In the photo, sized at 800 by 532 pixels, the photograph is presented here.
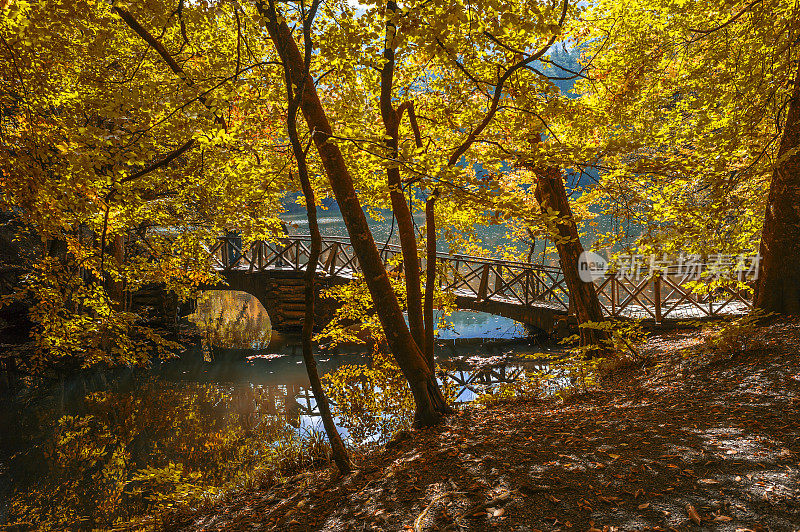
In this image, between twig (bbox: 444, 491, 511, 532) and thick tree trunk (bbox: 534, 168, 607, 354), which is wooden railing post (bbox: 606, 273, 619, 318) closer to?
thick tree trunk (bbox: 534, 168, 607, 354)

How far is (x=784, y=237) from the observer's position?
4633mm

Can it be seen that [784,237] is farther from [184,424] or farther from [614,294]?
[184,424]

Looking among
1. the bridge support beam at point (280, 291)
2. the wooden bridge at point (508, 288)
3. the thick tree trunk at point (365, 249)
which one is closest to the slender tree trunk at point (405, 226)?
the thick tree trunk at point (365, 249)

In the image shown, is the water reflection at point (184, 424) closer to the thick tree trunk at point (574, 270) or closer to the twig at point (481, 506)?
the thick tree trunk at point (574, 270)

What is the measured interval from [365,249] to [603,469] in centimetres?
242

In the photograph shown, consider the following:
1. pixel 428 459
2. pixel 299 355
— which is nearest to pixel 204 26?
pixel 428 459

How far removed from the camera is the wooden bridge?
8.95 metres

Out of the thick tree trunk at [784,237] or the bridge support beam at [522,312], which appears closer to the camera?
the thick tree trunk at [784,237]

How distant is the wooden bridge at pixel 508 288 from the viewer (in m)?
8.95

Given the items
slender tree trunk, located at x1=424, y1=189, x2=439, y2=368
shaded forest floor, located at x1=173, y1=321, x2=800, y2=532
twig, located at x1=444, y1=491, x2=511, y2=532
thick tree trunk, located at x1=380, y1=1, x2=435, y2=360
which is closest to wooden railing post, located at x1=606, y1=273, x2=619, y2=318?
shaded forest floor, located at x1=173, y1=321, x2=800, y2=532

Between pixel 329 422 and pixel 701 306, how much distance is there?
30.7 feet

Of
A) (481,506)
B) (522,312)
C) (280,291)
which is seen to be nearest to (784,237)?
(481,506)

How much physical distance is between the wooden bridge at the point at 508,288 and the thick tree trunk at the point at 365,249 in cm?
203

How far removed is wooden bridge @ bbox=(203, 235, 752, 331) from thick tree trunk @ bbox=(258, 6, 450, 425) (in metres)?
2.03
